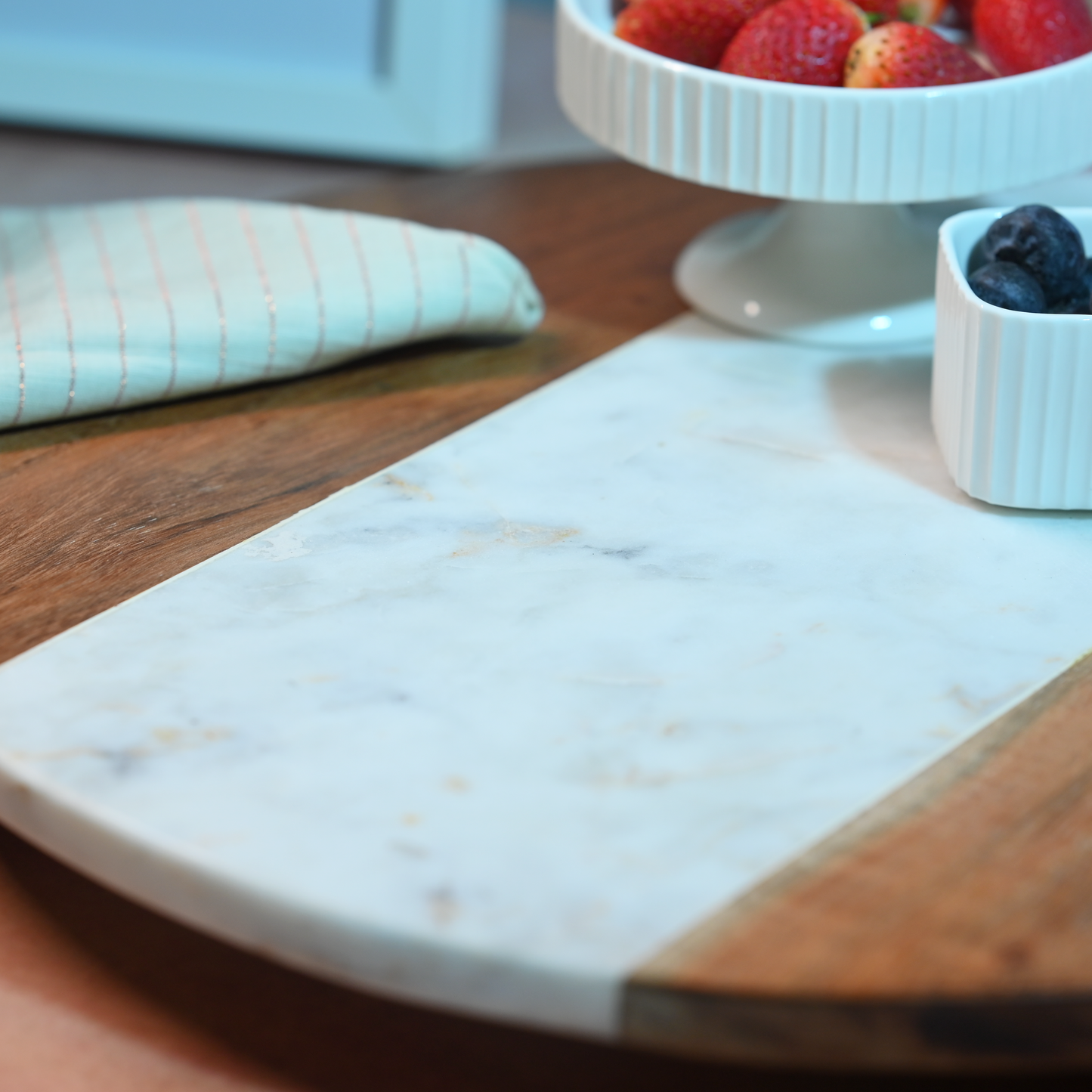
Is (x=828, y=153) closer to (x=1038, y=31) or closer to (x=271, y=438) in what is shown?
(x=1038, y=31)

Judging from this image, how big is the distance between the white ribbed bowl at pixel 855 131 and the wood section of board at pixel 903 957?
34 cm

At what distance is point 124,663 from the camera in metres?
0.48

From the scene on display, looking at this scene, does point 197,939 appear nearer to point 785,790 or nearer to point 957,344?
point 785,790

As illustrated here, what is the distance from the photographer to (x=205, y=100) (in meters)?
1.27

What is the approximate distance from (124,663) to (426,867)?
150mm

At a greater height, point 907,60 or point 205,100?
point 907,60

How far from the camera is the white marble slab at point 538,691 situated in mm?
385

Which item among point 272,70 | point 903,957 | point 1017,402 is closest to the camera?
point 903,957

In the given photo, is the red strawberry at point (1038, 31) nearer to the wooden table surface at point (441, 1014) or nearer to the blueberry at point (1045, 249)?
the blueberry at point (1045, 249)

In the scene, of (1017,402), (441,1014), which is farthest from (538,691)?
(1017,402)

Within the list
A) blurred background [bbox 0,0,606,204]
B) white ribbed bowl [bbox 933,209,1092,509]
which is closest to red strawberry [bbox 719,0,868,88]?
white ribbed bowl [bbox 933,209,1092,509]

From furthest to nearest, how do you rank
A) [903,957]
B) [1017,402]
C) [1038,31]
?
[1038,31]
[1017,402]
[903,957]

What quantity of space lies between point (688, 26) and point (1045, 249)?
224mm

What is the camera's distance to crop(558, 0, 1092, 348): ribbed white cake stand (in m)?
0.64
